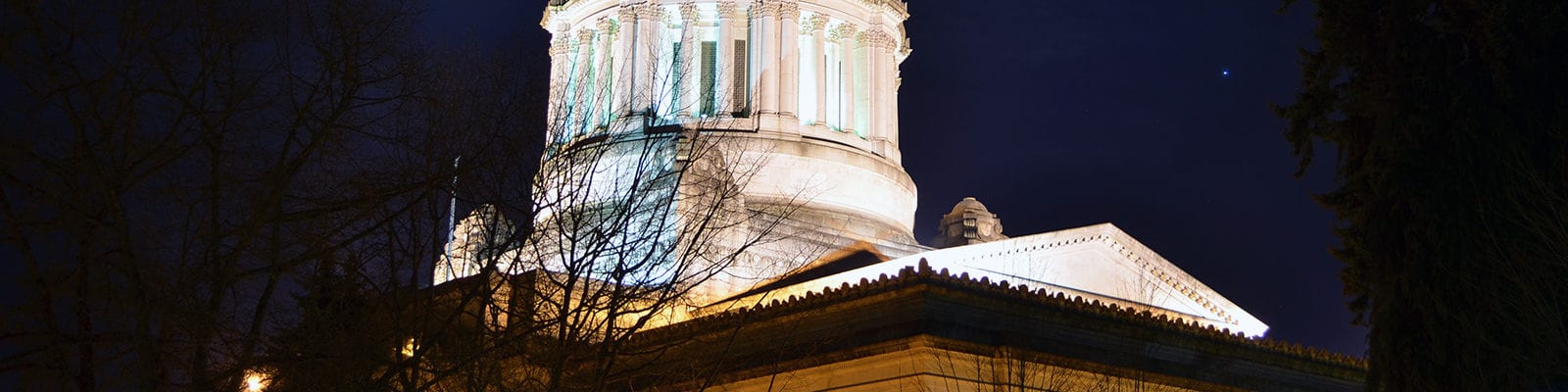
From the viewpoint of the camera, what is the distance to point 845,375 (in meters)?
25.0

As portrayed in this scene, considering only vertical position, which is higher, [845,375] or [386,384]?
[845,375]

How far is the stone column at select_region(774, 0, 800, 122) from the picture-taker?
38.8m

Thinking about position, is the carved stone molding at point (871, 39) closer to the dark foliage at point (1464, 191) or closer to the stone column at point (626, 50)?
the stone column at point (626, 50)

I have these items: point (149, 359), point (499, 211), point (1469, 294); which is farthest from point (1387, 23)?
point (149, 359)

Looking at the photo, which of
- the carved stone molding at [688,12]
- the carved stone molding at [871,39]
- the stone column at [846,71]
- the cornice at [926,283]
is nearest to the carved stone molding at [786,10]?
the carved stone molding at [688,12]

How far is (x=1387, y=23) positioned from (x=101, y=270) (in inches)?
502

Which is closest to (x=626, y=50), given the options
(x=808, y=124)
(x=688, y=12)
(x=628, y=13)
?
(x=628, y=13)

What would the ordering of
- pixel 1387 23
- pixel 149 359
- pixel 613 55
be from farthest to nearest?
1. pixel 613 55
2. pixel 1387 23
3. pixel 149 359

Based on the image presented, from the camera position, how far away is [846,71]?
41.1m

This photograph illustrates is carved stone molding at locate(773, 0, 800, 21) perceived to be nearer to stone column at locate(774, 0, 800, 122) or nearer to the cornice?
stone column at locate(774, 0, 800, 122)

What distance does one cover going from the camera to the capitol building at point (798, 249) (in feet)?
63.4

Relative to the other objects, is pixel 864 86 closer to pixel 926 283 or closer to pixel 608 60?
pixel 608 60

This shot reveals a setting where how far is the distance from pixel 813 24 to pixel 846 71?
1.46 meters

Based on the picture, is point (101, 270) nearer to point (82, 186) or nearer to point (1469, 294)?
point (82, 186)
